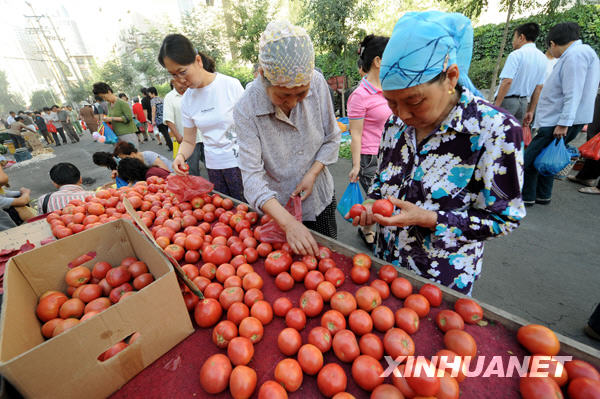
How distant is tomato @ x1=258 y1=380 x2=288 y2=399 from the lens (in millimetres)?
1016

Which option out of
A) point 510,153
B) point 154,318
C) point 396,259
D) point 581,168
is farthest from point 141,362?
point 581,168

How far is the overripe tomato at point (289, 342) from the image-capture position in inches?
48.0

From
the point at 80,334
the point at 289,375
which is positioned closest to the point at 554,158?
the point at 289,375

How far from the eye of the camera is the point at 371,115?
10.7ft

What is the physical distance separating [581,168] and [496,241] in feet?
10.7

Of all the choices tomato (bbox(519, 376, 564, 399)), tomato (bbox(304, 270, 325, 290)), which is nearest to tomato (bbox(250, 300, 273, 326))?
tomato (bbox(304, 270, 325, 290))

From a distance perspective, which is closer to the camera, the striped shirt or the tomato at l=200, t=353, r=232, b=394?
the tomato at l=200, t=353, r=232, b=394

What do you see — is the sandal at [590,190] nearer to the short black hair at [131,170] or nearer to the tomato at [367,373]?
the tomato at [367,373]

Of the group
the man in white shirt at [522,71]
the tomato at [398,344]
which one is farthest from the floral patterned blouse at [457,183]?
the man in white shirt at [522,71]

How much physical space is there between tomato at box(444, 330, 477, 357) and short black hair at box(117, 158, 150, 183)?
4.71 metres

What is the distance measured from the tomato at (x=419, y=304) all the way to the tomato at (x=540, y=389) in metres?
0.42

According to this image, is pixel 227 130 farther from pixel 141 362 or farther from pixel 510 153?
pixel 510 153

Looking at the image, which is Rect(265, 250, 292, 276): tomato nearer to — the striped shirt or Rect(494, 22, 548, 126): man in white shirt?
the striped shirt

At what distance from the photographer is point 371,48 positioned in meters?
2.97
